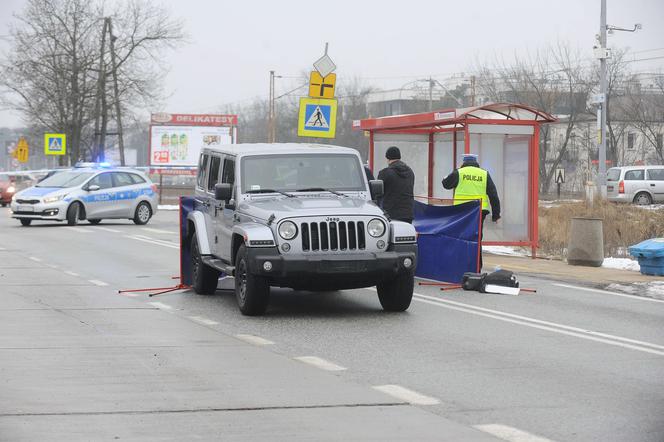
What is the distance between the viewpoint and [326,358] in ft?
30.4

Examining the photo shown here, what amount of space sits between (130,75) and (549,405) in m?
53.5

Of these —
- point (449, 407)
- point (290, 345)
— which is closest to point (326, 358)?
point (290, 345)

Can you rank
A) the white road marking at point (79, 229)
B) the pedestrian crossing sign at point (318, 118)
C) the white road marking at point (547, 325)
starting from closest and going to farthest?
the white road marking at point (547, 325), the pedestrian crossing sign at point (318, 118), the white road marking at point (79, 229)

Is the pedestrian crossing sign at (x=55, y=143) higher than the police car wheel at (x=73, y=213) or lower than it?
higher

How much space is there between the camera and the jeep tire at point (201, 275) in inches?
560

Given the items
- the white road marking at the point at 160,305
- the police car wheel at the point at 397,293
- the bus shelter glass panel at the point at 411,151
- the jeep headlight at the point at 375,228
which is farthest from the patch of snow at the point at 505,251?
the jeep headlight at the point at 375,228

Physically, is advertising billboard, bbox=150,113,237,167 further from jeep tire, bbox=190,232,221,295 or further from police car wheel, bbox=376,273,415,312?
police car wheel, bbox=376,273,415,312

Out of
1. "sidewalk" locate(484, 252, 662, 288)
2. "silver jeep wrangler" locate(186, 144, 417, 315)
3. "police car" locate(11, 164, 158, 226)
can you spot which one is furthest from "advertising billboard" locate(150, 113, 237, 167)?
"silver jeep wrangler" locate(186, 144, 417, 315)

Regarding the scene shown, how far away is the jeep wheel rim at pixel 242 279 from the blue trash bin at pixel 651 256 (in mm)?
7403

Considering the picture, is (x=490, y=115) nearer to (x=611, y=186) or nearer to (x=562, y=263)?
(x=562, y=263)

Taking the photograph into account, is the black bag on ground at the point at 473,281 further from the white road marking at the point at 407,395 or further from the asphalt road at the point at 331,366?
the white road marking at the point at 407,395

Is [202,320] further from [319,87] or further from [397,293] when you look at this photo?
[319,87]

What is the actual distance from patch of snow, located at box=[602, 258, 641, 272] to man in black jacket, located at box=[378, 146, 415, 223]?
15.3 ft

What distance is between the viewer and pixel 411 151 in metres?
22.8
